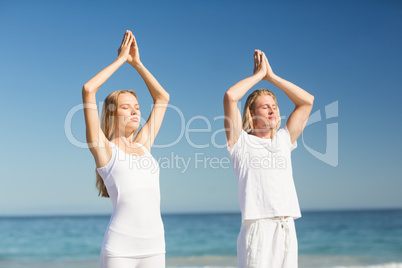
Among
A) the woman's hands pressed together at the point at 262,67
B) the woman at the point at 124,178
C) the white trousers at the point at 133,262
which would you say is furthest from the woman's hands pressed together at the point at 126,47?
the white trousers at the point at 133,262

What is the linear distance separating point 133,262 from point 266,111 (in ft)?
4.63

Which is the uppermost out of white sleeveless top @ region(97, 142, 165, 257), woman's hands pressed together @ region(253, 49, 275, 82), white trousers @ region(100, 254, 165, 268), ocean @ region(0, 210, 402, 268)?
woman's hands pressed together @ region(253, 49, 275, 82)

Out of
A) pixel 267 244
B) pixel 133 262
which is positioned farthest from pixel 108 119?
pixel 267 244

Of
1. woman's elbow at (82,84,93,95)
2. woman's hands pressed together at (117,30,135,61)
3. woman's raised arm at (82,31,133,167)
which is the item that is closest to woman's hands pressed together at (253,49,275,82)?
woman's hands pressed together at (117,30,135,61)

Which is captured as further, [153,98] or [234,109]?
[153,98]

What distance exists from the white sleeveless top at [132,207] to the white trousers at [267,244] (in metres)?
0.58

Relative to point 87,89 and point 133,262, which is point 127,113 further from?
point 133,262

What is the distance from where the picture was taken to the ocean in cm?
1337

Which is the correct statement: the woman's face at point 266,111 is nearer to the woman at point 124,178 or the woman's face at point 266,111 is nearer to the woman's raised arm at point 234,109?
the woman's raised arm at point 234,109

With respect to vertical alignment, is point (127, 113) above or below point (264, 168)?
above

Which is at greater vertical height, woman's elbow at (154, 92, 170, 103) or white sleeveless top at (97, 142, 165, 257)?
woman's elbow at (154, 92, 170, 103)

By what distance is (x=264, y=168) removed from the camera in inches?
126

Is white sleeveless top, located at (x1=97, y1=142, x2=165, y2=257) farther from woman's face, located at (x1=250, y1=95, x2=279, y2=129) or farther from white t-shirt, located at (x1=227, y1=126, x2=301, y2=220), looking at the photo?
woman's face, located at (x1=250, y1=95, x2=279, y2=129)

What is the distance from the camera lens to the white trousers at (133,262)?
2.63m
